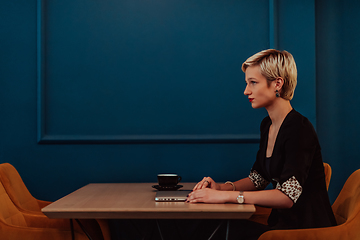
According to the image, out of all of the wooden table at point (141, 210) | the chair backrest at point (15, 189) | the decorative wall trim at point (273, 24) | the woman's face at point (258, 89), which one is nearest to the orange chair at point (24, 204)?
the chair backrest at point (15, 189)

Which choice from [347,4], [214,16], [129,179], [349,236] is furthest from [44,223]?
[347,4]

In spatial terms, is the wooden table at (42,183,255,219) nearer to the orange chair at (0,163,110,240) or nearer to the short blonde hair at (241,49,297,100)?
the orange chair at (0,163,110,240)

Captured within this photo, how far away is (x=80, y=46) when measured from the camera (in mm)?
2635

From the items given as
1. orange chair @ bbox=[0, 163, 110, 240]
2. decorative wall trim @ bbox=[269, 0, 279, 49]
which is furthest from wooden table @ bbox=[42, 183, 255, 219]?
decorative wall trim @ bbox=[269, 0, 279, 49]

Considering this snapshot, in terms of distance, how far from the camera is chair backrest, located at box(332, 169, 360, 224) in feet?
5.31

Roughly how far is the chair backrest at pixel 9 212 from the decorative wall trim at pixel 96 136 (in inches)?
27.5

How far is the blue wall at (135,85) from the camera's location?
2602mm

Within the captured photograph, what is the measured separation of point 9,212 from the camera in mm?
1910

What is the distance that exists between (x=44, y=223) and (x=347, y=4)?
9.47ft

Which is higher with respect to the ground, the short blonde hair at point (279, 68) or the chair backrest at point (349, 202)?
the short blonde hair at point (279, 68)

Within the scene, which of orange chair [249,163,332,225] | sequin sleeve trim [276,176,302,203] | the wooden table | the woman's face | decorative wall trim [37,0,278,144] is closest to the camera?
the wooden table

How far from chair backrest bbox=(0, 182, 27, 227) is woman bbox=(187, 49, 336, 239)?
1.12m

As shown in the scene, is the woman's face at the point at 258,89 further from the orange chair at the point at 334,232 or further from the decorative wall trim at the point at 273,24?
the decorative wall trim at the point at 273,24

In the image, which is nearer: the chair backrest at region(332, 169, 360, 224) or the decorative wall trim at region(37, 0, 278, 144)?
the chair backrest at region(332, 169, 360, 224)
